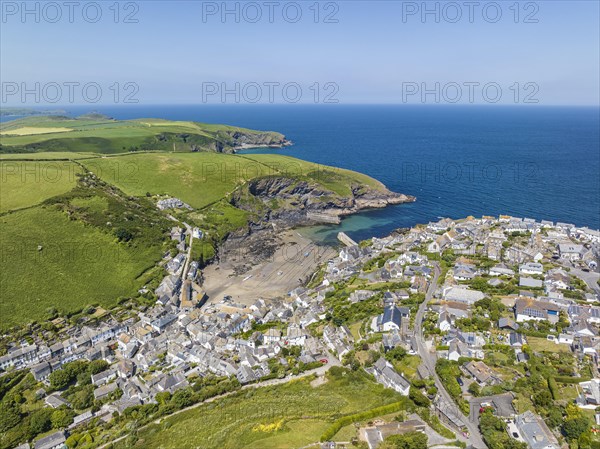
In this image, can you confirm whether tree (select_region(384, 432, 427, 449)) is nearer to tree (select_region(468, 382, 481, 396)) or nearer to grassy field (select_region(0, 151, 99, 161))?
tree (select_region(468, 382, 481, 396))

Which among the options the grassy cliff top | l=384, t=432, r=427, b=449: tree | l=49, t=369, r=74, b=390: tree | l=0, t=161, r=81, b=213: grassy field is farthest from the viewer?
l=0, t=161, r=81, b=213: grassy field

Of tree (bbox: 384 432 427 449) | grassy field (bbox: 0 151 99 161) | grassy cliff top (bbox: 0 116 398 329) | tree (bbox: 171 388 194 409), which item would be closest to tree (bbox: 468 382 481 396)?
tree (bbox: 384 432 427 449)

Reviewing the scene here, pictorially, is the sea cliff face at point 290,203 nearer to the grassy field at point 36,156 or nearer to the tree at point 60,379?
the tree at point 60,379

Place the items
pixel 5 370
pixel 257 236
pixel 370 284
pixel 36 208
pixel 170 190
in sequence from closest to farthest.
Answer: pixel 5 370
pixel 370 284
pixel 36 208
pixel 257 236
pixel 170 190

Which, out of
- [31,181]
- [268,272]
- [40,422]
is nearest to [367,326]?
[268,272]

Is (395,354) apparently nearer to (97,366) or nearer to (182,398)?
(182,398)

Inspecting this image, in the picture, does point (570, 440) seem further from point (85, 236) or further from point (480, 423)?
point (85, 236)

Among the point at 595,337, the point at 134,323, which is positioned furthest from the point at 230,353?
the point at 595,337
